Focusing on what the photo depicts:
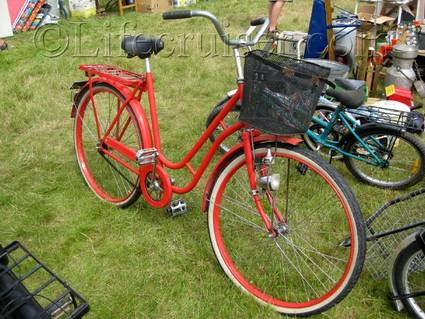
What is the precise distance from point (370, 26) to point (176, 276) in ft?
13.4

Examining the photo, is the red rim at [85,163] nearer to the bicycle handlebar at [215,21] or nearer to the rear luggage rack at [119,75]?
the rear luggage rack at [119,75]

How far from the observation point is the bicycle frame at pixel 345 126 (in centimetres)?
318

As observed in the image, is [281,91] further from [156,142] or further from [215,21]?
[156,142]

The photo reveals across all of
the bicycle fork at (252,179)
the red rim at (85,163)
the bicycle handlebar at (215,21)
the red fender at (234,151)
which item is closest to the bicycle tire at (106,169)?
the red rim at (85,163)

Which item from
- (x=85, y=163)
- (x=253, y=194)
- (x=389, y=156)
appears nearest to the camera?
(x=253, y=194)

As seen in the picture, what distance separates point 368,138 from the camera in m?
3.21

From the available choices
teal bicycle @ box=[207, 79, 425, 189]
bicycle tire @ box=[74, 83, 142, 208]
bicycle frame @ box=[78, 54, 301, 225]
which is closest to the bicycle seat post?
bicycle frame @ box=[78, 54, 301, 225]

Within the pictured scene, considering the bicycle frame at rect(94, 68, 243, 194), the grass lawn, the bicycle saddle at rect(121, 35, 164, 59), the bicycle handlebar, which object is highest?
the bicycle handlebar

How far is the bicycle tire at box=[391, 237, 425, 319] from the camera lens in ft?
6.52

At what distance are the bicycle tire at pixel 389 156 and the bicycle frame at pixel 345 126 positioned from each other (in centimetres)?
5

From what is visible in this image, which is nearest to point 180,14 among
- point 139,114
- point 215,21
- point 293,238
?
point 215,21

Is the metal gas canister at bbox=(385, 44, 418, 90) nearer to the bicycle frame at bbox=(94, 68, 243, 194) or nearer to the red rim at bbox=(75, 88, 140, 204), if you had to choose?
the bicycle frame at bbox=(94, 68, 243, 194)

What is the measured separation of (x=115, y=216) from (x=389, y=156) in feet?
6.94

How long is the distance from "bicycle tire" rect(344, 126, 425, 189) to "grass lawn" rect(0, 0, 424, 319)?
12 centimetres
